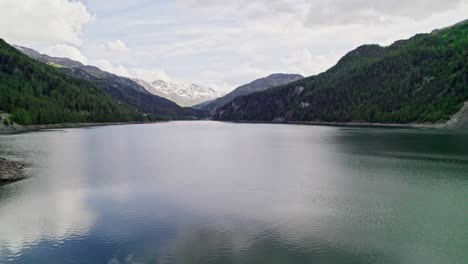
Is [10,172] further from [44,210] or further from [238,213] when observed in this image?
[238,213]

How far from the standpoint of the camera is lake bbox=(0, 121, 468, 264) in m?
34.5

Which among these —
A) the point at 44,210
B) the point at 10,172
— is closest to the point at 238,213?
the point at 44,210

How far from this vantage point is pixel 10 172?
68.1 m

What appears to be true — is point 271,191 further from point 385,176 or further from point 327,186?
point 385,176

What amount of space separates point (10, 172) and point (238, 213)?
46391 mm

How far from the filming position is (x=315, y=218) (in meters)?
45.0

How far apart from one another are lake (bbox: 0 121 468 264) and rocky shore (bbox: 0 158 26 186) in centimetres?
240

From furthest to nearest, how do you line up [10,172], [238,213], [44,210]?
[10,172] < [44,210] < [238,213]

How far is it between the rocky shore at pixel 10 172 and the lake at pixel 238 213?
2401 mm

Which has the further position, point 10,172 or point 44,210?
point 10,172

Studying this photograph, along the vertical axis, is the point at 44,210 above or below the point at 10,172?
below

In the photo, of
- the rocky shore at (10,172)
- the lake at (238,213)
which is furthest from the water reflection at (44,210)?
the rocky shore at (10,172)

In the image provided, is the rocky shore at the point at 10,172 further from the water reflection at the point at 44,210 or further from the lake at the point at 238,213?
the lake at the point at 238,213

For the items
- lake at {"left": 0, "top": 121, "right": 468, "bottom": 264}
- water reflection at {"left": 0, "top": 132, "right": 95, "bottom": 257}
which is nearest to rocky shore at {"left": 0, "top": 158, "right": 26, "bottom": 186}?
water reflection at {"left": 0, "top": 132, "right": 95, "bottom": 257}
